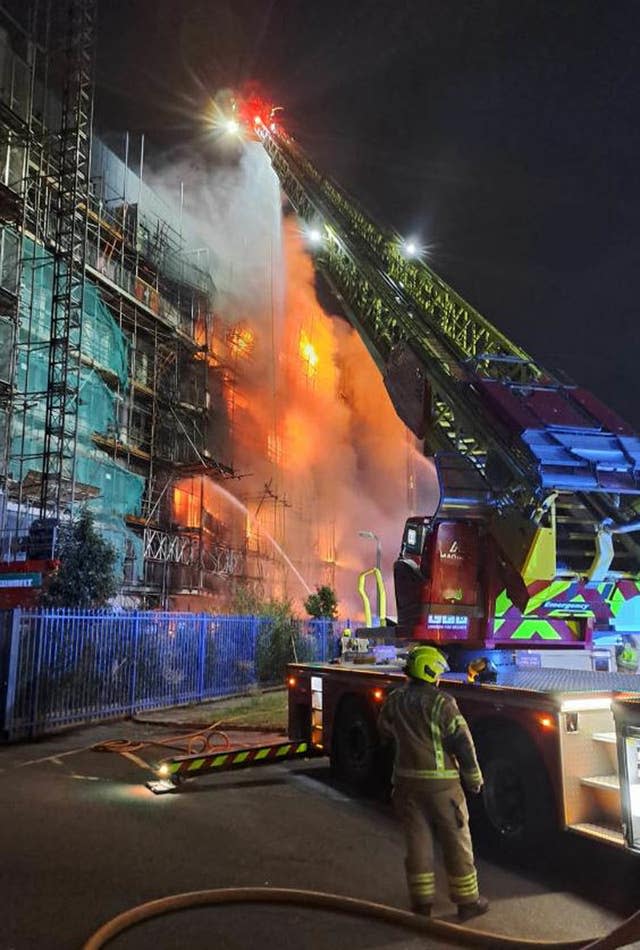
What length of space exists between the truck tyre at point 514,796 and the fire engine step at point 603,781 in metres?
0.30

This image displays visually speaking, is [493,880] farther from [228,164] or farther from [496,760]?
[228,164]

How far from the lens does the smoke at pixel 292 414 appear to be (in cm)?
3375

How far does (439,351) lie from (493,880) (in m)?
6.02

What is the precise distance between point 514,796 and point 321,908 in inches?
79.1

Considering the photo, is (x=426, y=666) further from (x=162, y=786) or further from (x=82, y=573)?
(x=82, y=573)

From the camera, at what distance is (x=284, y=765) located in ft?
31.1

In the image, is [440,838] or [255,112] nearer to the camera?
[440,838]

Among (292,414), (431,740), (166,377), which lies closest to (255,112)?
(166,377)

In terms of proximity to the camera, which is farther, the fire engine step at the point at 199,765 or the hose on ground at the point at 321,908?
Result: the fire engine step at the point at 199,765

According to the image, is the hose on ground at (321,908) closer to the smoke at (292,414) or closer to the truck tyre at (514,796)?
the truck tyre at (514,796)

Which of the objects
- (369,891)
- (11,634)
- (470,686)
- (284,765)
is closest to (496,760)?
(470,686)

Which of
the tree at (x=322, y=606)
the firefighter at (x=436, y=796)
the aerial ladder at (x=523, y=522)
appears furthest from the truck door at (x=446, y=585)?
the tree at (x=322, y=606)

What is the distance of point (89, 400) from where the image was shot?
2405cm

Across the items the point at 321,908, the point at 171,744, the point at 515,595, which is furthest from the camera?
the point at 171,744
